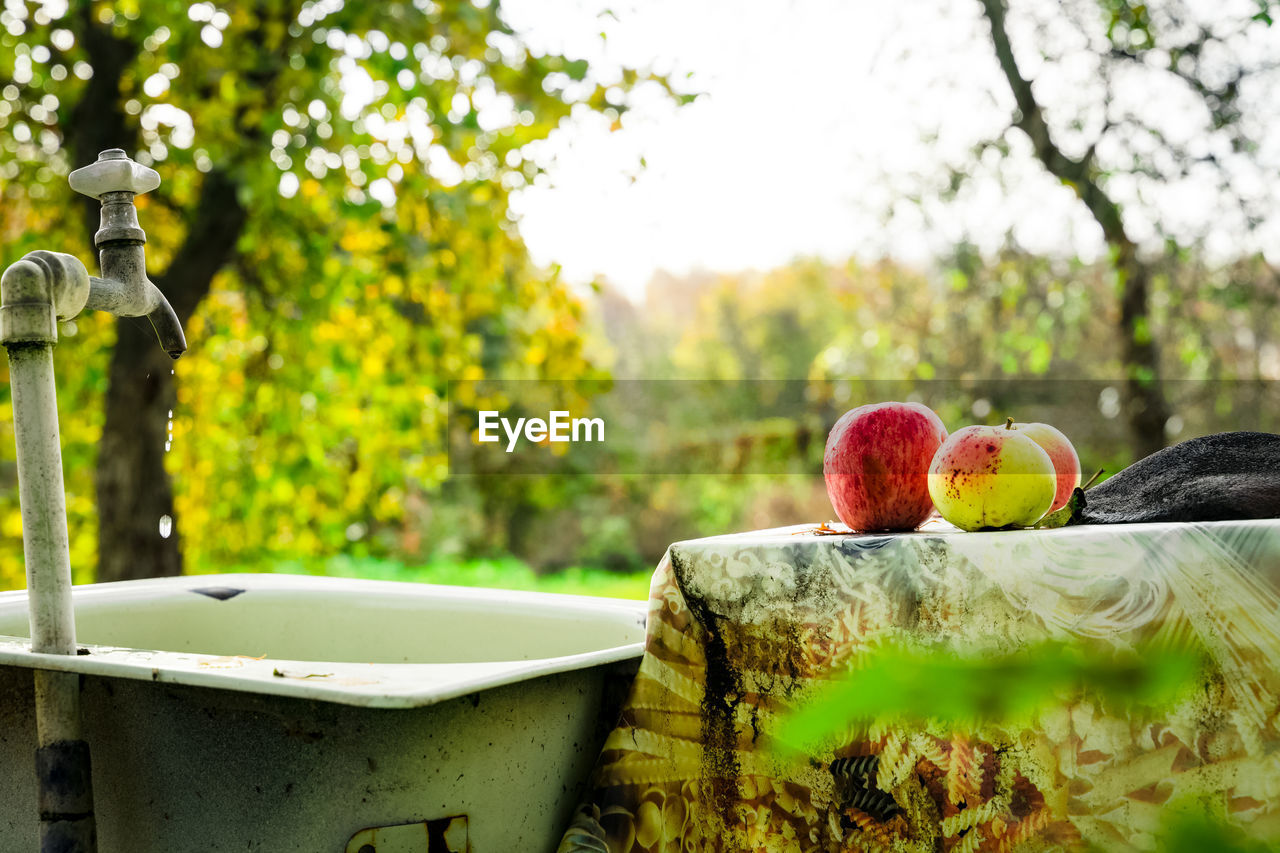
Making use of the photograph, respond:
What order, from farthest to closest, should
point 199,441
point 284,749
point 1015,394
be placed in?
point 1015,394 < point 199,441 < point 284,749

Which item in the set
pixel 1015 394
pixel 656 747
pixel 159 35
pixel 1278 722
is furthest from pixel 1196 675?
pixel 1015 394

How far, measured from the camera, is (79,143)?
11.5 ft

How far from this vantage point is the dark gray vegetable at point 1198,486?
0.93 m

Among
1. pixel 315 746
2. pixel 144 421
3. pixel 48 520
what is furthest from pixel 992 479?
pixel 144 421

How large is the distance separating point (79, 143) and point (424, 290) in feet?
4.27

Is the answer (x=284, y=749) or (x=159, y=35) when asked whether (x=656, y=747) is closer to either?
(x=284, y=749)

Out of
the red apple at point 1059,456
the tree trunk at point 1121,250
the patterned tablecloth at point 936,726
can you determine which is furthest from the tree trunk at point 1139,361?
the patterned tablecloth at point 936,726

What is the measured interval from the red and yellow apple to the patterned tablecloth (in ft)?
0.15

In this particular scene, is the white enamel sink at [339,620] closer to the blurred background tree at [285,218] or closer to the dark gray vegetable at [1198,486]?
the dark gray vegetable at [1198,486]

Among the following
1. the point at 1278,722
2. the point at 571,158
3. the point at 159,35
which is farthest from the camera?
the point at 159,35

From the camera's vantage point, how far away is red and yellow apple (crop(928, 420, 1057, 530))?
0.97 meters

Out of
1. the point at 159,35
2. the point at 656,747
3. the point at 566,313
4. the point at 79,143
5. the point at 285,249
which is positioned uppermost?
the point at 159,35

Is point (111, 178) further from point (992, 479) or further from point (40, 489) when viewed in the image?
point (992, 479)

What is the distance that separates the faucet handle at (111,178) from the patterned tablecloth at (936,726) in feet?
2.50
